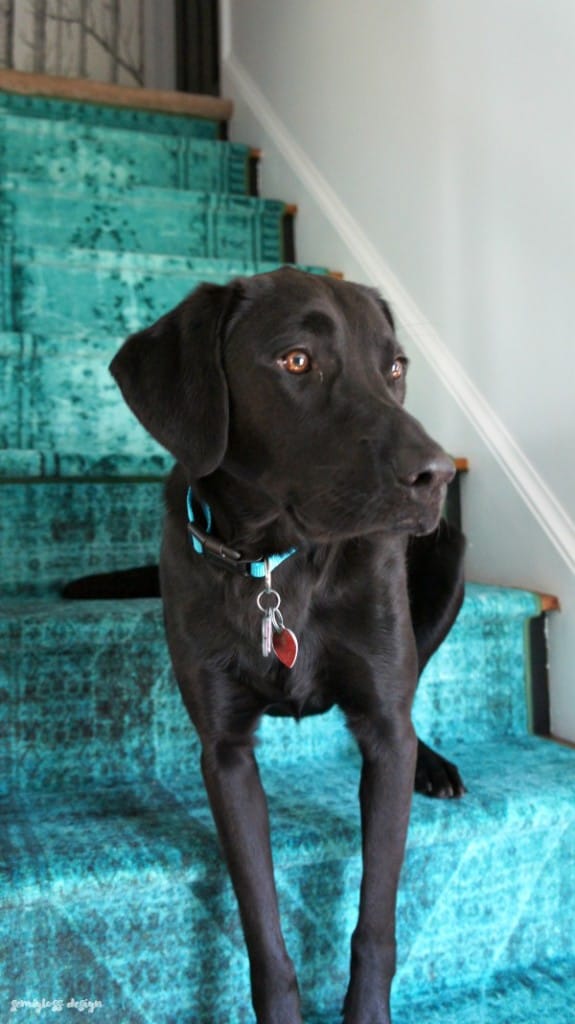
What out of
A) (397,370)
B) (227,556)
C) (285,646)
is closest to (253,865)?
(285,646)

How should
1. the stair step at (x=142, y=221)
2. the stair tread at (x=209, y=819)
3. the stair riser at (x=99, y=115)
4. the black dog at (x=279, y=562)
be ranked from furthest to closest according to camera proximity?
1. the stair riser at (x=99, y=115)
2. the stair step at (x=142, y=221)
3. the stair tread at (x=209, y=819)
4. the black dog at (x=279, y=562)

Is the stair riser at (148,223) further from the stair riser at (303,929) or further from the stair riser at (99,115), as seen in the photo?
the stair riser at (303,929)

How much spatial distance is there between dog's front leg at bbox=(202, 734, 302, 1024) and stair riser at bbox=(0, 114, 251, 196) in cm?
210

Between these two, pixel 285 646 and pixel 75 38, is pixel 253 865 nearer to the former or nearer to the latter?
pixel 285 646

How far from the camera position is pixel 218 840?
1.14 metres

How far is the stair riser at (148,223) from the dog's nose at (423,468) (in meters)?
1.91

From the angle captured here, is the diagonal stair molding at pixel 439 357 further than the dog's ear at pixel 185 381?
Yes

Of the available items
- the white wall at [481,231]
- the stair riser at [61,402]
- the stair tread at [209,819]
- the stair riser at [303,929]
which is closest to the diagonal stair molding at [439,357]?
the white wall at [481,231]

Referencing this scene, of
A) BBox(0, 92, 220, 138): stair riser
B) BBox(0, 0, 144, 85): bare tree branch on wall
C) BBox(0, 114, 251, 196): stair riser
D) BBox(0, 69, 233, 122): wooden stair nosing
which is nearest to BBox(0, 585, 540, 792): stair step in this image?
BBox(0, 114, 251, 196): stair riser

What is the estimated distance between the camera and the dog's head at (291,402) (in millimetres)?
919

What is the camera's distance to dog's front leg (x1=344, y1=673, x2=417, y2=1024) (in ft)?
3.35

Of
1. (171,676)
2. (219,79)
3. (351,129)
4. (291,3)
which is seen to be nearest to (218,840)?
(171,676)

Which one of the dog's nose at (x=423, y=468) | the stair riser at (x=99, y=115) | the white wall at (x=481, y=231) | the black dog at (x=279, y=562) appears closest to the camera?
the dog's nose at (x=423, y=468)

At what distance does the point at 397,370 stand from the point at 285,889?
68 centimetres
